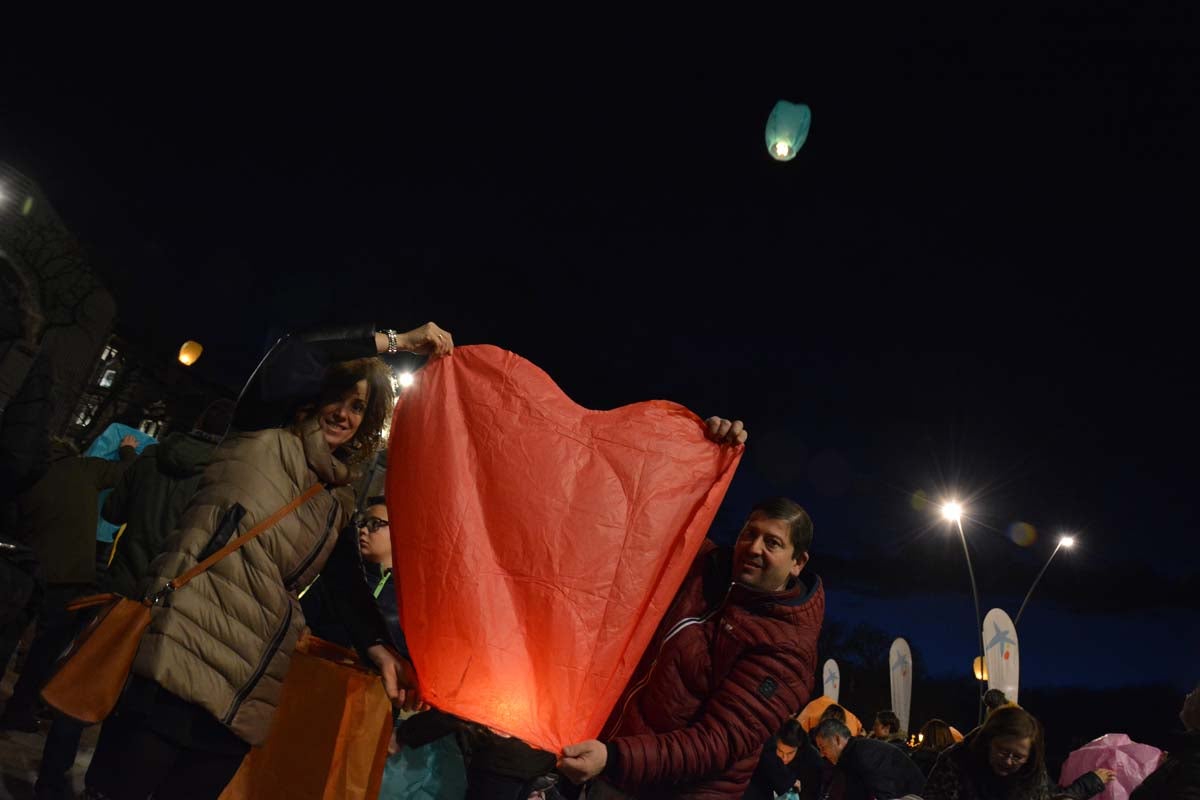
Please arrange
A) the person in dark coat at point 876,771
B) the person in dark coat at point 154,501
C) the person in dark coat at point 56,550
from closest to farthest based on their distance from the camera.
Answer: the person in dark coat at point 154,501 < the person in dark coat at point 56,550 < the person in dark coat at point 876,771

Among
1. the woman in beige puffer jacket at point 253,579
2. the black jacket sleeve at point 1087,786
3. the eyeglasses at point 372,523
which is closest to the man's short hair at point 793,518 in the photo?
the woman in beige puffer jacket at point 253,579

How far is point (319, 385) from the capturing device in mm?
2529

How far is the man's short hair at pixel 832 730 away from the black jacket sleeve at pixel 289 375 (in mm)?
7291

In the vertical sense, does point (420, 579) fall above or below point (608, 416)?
below

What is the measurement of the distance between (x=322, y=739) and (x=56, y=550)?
2976 mm

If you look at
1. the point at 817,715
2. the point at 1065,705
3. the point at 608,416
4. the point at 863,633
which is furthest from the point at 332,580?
the point at 1065,705

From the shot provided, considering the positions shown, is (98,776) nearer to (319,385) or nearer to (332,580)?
(332,580)

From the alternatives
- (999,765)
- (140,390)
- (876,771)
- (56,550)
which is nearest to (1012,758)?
(999,765)

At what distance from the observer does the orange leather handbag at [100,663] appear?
6.48 feet

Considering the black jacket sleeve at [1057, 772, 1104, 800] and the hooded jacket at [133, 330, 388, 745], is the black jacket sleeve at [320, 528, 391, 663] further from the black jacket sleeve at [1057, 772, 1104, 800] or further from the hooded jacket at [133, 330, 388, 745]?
the black jacket sleeve at [1057, 772, 1104, 800]

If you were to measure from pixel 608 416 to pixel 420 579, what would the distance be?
916 mm

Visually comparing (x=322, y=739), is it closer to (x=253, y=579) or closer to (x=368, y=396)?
(x=253, y=579)

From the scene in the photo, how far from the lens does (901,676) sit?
1822 centimetres

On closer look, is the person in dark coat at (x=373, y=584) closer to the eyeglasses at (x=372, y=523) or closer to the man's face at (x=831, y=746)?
the eyeglasses at (x=372, y=523)
